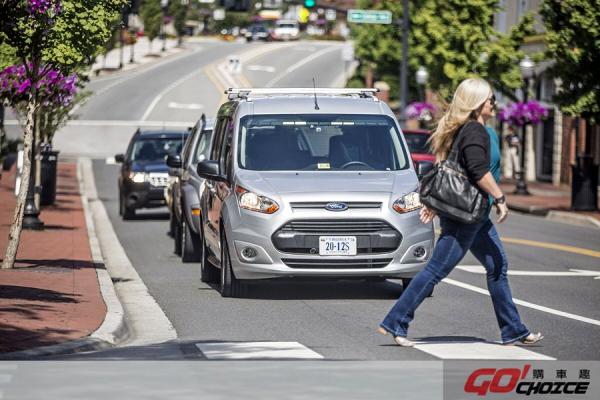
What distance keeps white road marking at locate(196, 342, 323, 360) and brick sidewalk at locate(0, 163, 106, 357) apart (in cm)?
115

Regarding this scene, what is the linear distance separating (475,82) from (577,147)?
35.4 meters

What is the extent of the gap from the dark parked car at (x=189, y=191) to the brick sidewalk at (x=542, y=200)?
11824 mm

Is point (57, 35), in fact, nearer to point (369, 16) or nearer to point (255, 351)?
point (255, 351)

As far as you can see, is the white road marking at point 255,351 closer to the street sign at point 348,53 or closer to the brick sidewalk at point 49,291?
the brick sidewalk at point 49,291

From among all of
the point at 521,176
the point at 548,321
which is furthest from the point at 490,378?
the point at 521,176

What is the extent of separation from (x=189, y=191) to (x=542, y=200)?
1967 cm

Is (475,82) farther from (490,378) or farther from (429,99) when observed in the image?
(429,99)

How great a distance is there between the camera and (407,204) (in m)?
14.7

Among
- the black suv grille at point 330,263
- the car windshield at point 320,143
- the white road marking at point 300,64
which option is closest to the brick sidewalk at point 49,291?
the black suv grille at point 330,263

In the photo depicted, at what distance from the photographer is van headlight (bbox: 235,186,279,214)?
14469mm

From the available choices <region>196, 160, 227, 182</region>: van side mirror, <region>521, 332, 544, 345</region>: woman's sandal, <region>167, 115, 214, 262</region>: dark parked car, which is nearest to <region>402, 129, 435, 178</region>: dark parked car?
<region>167, 115, 214, 262</region>: dark parked car

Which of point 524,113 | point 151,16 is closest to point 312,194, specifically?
point 524,113

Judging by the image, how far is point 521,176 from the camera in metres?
40.6

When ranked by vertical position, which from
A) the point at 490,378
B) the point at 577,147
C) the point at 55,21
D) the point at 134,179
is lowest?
the point at 577,147
